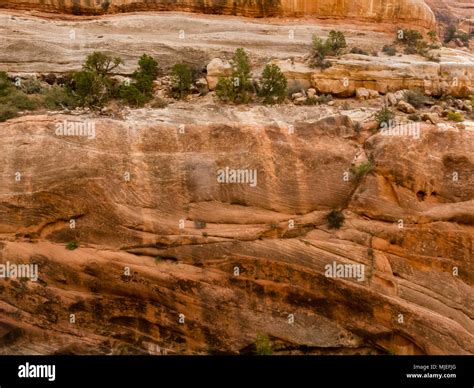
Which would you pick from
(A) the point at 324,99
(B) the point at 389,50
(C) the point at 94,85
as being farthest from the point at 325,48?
(C) the point at 94,85

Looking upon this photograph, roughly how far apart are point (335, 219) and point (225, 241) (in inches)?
121

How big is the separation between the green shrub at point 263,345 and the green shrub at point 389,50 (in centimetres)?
1387

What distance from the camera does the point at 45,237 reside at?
13281 mm

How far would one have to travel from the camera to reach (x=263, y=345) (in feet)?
42.6

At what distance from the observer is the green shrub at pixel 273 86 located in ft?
55.1

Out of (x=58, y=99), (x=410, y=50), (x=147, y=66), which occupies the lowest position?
(x=58, y=99)

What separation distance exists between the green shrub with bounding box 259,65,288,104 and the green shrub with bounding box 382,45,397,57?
22.0 feet

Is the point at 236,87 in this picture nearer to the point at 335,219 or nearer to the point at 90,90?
the point at 90,90

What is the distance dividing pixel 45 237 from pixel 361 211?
28.5 feet

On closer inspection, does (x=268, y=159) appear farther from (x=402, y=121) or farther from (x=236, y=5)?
(x=236, y=5)

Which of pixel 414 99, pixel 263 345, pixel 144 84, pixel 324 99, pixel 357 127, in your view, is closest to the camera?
pixel 263 345

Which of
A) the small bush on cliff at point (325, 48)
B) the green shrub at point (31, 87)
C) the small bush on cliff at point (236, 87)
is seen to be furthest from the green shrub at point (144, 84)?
the small bush on cliff at point (325, 48)

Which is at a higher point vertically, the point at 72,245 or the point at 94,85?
the point at 94,85

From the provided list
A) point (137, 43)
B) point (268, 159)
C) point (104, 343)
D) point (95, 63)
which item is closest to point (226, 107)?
point (268, 159)
